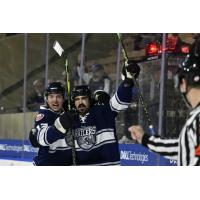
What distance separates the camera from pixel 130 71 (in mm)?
3490

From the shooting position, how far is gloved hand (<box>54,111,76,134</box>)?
3.48m

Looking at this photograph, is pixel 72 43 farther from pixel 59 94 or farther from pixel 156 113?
pixel 156 113

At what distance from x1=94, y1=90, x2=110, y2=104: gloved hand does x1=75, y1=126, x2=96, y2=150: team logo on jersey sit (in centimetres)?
18

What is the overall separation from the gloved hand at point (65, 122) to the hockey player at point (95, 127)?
0.07 ft

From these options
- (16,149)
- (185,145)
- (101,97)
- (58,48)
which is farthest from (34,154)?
(185,145)

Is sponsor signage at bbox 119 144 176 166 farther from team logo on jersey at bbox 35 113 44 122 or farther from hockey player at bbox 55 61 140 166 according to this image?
team logo on jersey at bbox 35 113 44 122

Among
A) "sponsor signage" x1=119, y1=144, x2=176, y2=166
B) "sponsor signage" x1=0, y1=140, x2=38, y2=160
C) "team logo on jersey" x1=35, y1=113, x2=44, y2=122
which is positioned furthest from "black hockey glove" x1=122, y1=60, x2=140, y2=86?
"sponsor signage" x1=0, y1=140, x2=38, y2=160

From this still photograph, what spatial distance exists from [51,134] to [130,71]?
656 mm

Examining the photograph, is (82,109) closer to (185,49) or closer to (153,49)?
(153,49)

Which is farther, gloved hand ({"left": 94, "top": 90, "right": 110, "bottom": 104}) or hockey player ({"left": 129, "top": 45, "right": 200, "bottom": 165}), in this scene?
gloved hand ({"left": 94, "top": 90, "right": 110, "bottom": 104})
